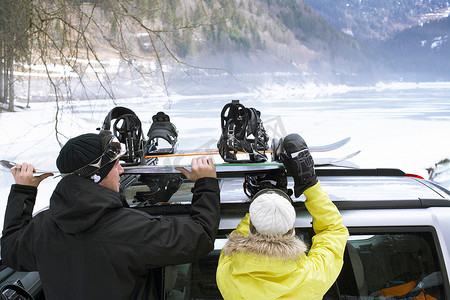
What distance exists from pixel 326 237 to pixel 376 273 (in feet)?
1.63

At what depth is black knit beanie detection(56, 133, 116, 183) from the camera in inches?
54.1

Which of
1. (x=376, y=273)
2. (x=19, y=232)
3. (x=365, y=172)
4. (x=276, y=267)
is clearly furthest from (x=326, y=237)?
(x=19, y=232)

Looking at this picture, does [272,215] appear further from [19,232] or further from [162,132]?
[162,132]

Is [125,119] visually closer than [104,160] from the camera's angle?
No

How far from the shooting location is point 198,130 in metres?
13.1

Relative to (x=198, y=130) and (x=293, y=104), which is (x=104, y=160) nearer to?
(x=198, y=130)

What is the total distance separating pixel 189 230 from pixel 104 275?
0.31 metres

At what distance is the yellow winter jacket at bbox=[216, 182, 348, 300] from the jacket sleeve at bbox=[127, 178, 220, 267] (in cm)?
9

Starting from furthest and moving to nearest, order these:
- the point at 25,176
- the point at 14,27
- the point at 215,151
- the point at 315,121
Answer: the point at 315,121 → the point at 14,27 → the point at 215,151 → the point at 25,176

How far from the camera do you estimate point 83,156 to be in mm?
1380

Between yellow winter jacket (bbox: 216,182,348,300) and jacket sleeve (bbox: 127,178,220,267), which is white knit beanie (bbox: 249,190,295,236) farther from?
jacket sleeve (bbox: 127,178,220,267)

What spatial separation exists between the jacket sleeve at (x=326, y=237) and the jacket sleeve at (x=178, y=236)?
351 mm

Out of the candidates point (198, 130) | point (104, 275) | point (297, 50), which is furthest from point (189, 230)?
point (297, 50)

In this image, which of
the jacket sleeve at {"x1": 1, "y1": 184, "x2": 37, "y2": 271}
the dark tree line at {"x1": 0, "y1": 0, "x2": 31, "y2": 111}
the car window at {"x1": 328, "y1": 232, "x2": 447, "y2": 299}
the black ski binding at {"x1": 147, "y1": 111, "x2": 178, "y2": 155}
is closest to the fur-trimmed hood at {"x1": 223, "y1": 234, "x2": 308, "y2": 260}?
the car window at {"x1": 328, "y1": 232, "x2": 447, "y2": 299}
